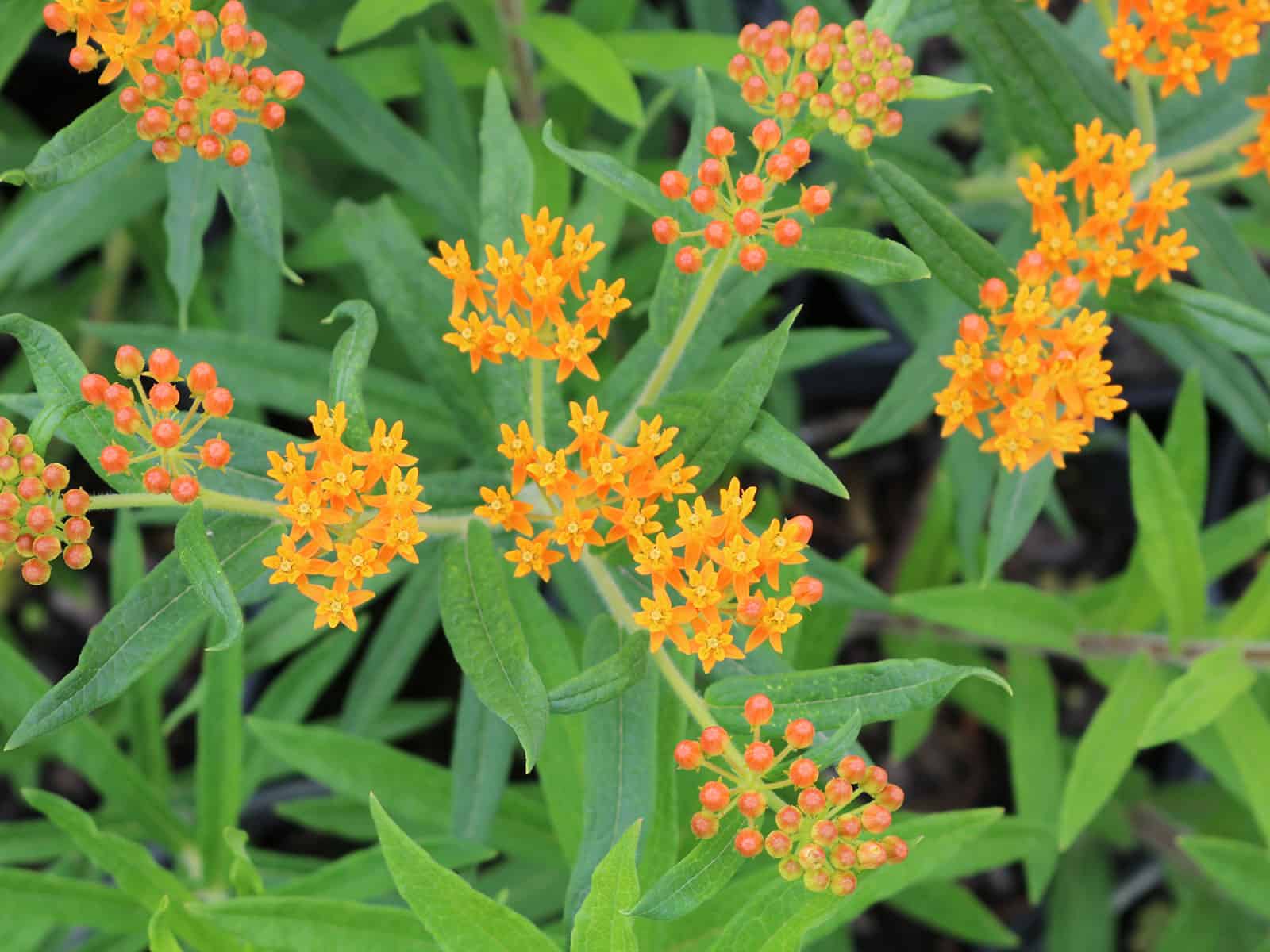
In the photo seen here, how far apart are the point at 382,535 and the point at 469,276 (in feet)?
1.39

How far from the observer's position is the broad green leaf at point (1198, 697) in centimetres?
226

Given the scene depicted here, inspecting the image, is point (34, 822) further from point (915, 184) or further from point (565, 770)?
point (915, 184)

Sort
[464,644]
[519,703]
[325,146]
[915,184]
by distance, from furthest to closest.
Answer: [325,146], [915,184], [464,644], [519,703]

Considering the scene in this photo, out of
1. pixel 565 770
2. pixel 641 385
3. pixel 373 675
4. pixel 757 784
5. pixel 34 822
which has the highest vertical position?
pixel 641 385

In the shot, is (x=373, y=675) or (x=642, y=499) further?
(x=373, y=675)

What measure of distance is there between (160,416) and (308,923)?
32.3 inches

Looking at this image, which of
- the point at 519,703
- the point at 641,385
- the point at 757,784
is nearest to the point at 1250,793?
the point at 757,784

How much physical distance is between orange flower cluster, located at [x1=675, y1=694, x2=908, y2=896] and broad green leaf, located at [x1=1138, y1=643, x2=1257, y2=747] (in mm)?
839

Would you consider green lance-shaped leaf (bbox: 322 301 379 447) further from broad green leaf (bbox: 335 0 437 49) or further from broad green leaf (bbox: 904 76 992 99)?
broad green leaf (bbox: 904 76 992 99)

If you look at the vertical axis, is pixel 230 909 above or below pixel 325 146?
below

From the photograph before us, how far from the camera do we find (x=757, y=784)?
1672 millimetres

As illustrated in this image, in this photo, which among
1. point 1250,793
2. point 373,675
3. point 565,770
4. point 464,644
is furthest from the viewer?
point 373,675

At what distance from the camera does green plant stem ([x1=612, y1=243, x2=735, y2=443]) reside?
6.10ft

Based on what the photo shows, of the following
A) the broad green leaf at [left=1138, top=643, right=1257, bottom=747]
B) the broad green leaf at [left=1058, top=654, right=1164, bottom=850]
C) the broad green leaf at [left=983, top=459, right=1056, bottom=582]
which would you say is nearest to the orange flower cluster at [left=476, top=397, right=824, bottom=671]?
the broad green leaf at [left=983, top=459, right=1056, bottom=582]
